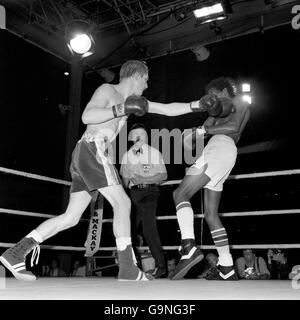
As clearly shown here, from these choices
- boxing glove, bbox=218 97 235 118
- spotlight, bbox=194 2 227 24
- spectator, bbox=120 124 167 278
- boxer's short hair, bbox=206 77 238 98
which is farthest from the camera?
spotlight, bbox=194 2 227 24

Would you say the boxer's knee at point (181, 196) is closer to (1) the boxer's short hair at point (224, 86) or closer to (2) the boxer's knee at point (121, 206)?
(2) the boxer's knee at point (121, 206)

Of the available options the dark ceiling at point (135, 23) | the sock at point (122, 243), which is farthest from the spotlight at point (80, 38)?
the sock at point (122, 243)

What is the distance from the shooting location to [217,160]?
2.61m

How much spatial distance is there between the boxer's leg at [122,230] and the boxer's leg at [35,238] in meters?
0.19

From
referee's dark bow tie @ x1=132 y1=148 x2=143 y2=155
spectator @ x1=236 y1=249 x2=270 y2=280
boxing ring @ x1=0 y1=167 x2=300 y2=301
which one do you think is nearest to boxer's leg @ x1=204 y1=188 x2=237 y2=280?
boxing ring @ x1=0 y1=167 x2=300 y2=301

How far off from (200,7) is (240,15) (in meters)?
0.87

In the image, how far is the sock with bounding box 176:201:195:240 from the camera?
2496 mm

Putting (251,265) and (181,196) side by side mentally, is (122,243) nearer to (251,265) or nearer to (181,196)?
(181,196)

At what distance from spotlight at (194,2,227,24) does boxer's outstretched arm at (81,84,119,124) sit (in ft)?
10.8

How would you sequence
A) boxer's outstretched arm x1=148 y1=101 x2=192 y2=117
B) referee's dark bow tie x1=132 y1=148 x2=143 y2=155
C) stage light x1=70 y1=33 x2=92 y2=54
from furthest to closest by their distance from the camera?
1. stage light x1=70 y1=33 x2=92 y2=54
2. referee's dark bow tie x1=132 y1=148 x2=143 y2=155
3. boxer's outstretched arm x1=148 y1=101 x2=192 y2=117

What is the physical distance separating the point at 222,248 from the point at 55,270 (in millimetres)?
3623

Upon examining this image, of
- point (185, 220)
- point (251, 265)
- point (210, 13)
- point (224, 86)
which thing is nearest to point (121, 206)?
point (185, 220)

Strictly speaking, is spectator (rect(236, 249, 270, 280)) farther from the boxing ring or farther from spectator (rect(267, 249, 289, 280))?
the boxing ring
